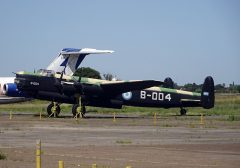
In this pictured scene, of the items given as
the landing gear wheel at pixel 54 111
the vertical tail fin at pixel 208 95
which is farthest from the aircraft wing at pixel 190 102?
the landing gear wheel at pixel 54 111

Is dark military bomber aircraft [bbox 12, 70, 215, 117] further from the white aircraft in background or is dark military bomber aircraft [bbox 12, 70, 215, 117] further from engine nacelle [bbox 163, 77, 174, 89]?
engine nacelle [bbox 163, 77, 174, 89]

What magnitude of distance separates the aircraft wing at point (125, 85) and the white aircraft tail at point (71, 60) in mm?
5411

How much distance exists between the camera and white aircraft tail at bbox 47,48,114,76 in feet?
178

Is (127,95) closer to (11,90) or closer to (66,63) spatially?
(66,63)

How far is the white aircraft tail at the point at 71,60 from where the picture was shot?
5431 centimetres

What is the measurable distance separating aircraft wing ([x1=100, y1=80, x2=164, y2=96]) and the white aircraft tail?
541 centimetres

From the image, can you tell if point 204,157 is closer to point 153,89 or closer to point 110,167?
point 110,167

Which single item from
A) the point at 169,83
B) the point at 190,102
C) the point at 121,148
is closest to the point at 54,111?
the point at 190,102

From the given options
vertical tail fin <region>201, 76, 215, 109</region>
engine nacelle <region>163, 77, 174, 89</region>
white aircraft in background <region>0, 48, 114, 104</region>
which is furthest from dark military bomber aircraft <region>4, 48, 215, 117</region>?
engine nacelle <region>163, 77, 174, 89</region>

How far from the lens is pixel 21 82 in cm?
4719

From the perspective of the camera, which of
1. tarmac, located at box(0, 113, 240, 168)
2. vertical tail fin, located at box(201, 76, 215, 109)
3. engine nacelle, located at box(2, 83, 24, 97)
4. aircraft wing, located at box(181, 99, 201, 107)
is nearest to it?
tarmac, located at box(0, 113, 240, 168)

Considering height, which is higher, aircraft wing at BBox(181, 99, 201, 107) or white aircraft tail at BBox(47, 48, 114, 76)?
white aircraft tail at BBox(47, 48, 114, 76)

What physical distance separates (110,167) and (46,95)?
104 ft

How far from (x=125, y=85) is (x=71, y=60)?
292 inches
